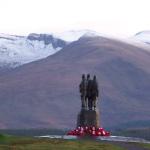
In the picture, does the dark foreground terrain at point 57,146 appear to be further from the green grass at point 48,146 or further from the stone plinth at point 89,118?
the stone plinth at point 89,118

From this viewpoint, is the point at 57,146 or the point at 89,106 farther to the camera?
the point at 89,106

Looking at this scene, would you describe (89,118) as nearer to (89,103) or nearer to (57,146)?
(89,103)

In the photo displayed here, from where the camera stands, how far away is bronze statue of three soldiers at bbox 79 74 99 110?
78.6 m

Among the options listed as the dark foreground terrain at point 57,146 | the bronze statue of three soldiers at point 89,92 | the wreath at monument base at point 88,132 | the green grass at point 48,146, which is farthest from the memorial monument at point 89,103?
the green grass at point 48,146

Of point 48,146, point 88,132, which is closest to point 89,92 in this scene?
point 88,132

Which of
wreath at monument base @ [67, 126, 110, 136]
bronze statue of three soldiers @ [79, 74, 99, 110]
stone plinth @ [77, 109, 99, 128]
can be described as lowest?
wreath at monument base @ [67, 126, 110, 136]

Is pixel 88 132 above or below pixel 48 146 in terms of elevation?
above

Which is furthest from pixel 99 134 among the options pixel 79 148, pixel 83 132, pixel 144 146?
pixel 79 148

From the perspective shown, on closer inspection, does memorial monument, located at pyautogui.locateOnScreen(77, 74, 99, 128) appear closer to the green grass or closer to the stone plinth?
the stone plinth

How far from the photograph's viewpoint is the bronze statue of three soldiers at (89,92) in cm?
7862

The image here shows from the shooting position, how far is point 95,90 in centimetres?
7850

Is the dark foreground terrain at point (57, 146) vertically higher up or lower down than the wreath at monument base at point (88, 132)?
lower down

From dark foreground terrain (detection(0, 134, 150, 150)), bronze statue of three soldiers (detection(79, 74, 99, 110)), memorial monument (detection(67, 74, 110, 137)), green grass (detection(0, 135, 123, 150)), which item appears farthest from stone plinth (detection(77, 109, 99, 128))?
green grass (detection(0, 135, 123, 150))

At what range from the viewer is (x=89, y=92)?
3115 inches
